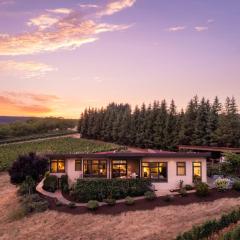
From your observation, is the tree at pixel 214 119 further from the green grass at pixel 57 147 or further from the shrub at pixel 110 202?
the shrub at pixel 110 202

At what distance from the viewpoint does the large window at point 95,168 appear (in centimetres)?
3691

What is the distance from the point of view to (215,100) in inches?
2613

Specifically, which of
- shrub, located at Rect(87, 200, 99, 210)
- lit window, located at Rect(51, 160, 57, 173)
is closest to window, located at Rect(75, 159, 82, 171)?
lit window, located at Rect(51, 160, 57, 173)

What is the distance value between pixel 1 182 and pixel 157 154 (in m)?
28.3

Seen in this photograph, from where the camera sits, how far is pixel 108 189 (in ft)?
110

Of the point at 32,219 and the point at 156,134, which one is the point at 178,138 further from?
the point at 32,219

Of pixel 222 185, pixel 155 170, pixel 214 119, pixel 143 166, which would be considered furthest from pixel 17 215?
pixel 214 119

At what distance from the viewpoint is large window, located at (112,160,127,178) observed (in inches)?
1451

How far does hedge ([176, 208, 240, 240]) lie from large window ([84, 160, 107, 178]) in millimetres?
16452

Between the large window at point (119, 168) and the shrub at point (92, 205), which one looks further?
the large window at point (119, 168)

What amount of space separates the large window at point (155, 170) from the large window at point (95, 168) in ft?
13.7

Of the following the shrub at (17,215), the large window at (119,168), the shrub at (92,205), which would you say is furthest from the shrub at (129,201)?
the shrub at (17,215)

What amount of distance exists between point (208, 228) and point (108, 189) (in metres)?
14.0

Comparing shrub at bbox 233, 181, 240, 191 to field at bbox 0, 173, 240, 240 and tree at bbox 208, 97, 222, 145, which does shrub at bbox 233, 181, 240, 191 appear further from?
tree at bbox 208, 97, 222, 145
